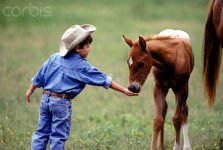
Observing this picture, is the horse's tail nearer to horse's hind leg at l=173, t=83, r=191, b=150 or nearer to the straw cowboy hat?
horse's hind leg at l=173, t=83, r=191, b=150

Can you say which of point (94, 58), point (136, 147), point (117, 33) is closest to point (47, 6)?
point (117, 33)

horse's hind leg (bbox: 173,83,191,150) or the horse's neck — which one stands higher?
the horse's neck

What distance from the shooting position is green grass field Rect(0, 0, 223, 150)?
882cm

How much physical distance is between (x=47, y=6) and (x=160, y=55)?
1802 centimetres

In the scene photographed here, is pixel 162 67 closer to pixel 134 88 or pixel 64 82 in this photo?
pixel 134 88

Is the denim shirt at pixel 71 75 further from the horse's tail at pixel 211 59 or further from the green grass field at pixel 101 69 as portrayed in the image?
the horse's tail at pixel 211 59

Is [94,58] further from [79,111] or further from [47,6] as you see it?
[47,6]

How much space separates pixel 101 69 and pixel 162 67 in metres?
7.79

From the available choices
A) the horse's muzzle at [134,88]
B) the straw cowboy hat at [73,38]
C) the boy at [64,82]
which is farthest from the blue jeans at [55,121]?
the horse's muzzle at [134,88]

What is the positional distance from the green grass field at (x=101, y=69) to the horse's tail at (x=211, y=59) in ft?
2.58

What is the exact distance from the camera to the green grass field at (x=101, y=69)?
8820mm

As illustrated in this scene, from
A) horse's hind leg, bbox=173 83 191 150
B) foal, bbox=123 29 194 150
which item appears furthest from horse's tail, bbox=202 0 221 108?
horse's hind leg, bbox=173 83 191 150

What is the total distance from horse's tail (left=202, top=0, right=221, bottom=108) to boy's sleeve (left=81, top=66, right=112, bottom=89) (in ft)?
7.82

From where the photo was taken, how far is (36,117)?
408 inches
